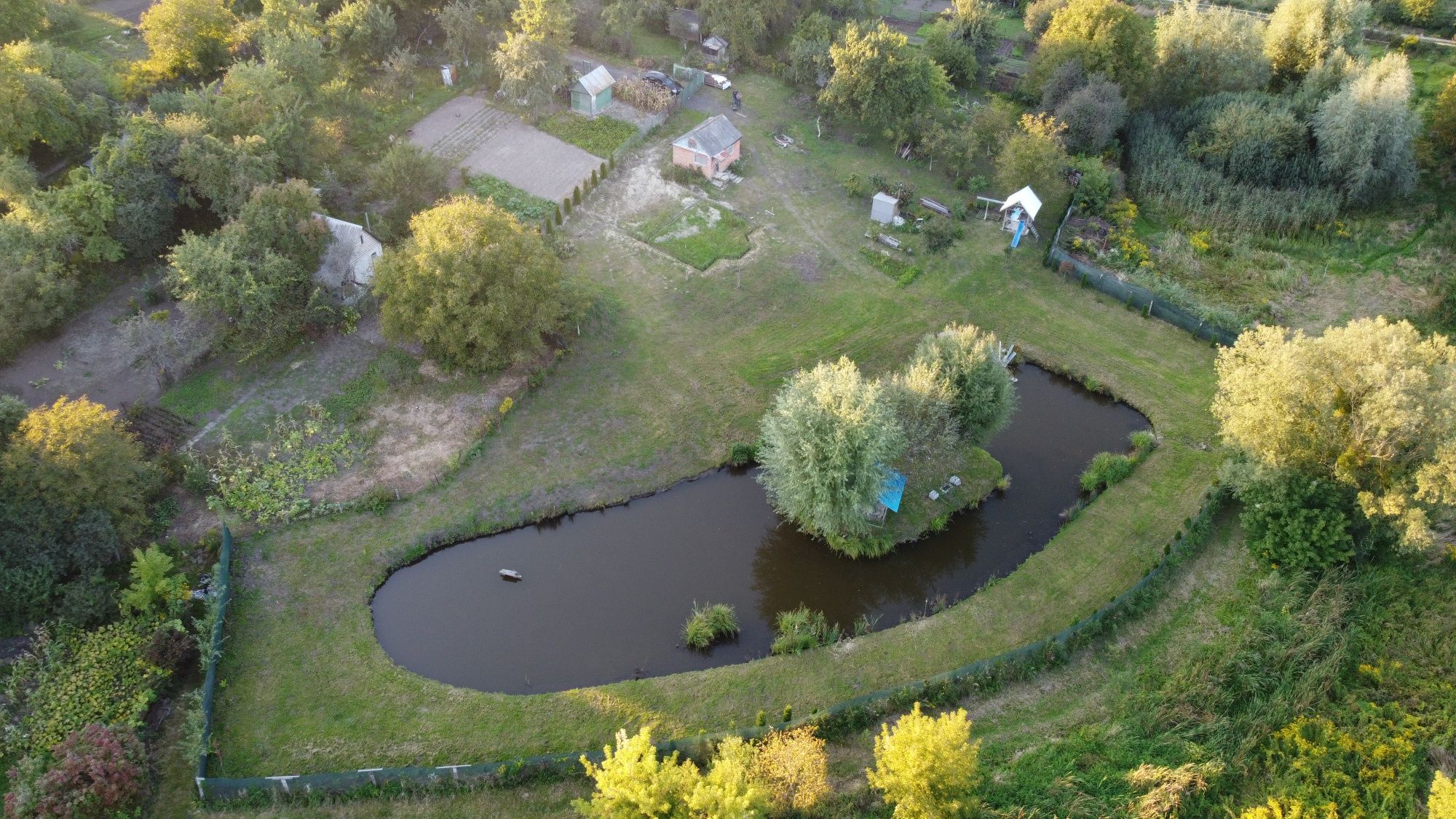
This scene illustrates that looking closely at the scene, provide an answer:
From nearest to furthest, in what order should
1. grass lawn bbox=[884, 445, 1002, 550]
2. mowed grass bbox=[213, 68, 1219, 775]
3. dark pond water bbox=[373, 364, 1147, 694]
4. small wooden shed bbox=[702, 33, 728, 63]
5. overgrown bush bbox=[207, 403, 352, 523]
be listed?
mowed grass bbox=[213, 68, 1219, 775] < dark pond water bbox=[373, 364, 1147, 694] < overgrown bush bbox=[207, 403, 352, 523] < grass lawn bbox=[884, 445, 1002, 550] < small wooden shed bbox=[702, 33, 728, 63]

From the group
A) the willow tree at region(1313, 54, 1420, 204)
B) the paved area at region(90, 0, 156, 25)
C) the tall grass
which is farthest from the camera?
the paved area at region(90, 0, 156, 25)

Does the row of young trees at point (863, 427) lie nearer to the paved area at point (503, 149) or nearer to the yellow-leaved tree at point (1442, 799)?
the yellow-leaved tree at point (1442, 799)

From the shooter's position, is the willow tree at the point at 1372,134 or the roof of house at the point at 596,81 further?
the roof of house at the point at 596,81

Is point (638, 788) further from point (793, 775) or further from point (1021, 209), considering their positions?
point (1021, 209)

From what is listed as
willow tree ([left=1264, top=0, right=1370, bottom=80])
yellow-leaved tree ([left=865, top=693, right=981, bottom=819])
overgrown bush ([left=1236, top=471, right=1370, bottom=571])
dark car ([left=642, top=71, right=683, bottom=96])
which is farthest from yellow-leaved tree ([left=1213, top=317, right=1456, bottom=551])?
dark car ([left=642, top=71, right=683, bottom=96])

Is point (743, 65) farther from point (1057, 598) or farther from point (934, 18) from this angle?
point (1057, 598)

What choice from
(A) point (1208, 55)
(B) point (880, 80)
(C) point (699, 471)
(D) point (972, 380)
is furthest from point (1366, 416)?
(A) point (1208, 55)

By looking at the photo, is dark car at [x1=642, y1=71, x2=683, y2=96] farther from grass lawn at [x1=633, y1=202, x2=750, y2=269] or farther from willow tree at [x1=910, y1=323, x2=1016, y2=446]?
willow tree at [x1=910, y1=323, x2=1016, y2=446]

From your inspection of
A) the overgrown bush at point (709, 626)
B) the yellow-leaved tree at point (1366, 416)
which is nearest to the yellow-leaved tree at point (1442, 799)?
the yellow-leaved tree at point (1366, 416)
